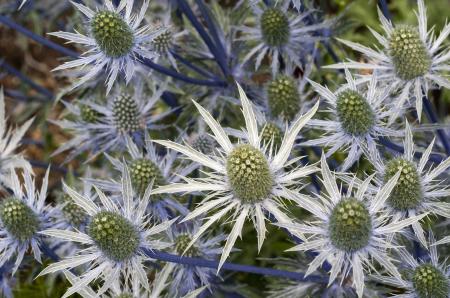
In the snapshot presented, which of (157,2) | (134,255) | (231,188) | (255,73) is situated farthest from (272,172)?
(157,2)

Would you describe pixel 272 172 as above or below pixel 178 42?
below

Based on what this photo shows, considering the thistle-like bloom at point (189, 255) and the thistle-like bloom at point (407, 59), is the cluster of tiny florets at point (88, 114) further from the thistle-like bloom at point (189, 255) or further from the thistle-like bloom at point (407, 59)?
the thistle-like bloom at point (407, 59)

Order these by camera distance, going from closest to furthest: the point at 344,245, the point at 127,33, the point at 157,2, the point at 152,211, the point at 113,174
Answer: the point at 344,245
the point at 127,33
the point at 152,211
the point at 113,174
the point at 157,2

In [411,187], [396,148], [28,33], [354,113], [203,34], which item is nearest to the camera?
[411,187]

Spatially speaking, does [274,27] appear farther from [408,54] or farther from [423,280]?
[423,280]

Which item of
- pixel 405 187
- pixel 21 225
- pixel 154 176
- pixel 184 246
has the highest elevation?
pixel 405 187

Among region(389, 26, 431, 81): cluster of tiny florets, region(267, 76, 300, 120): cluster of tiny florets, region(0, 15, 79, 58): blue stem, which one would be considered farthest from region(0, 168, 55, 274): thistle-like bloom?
region(389, 26, 431, 81): cluster of tiny florets

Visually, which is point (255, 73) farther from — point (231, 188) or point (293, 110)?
point (231, 188)

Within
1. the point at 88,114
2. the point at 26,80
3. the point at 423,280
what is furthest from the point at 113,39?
the point at 26,80
